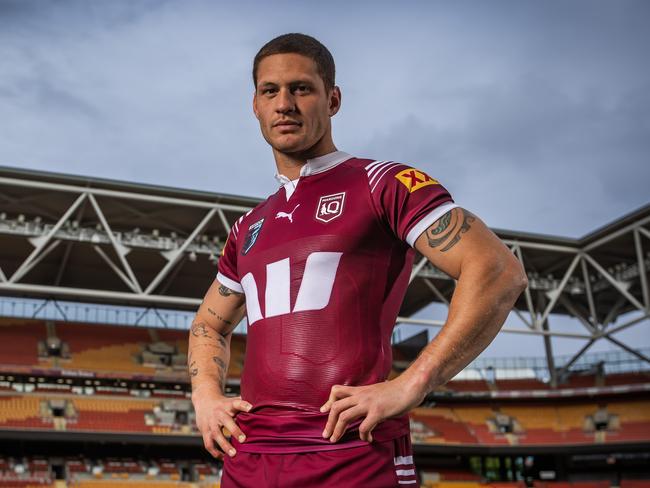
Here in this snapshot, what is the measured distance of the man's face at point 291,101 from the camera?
2.61 meters

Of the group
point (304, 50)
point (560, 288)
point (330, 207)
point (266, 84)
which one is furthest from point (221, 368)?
point (560, 288)

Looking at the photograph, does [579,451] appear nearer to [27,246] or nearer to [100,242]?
[100,242]

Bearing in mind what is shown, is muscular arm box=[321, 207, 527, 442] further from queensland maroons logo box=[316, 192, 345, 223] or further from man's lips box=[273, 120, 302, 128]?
man's lips box=[273, 120, 302, 128]

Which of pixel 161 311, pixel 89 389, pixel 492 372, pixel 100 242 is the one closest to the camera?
pixel 100 242

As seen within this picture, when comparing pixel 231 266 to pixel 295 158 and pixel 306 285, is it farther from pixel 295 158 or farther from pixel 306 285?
pixel 306 285

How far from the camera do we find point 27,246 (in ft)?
91.7

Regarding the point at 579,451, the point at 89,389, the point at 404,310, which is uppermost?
the point at 404,310

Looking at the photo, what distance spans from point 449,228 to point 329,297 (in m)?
0.45

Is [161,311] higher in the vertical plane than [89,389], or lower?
higher

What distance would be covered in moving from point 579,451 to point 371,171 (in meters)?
32.2

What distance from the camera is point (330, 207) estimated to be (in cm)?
253

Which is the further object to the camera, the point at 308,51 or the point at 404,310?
the point at 404,310

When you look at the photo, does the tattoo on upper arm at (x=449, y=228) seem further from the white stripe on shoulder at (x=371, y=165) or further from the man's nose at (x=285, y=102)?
the man's nose at (x=285, y=102)

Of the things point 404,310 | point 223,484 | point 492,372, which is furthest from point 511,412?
point 223,484
